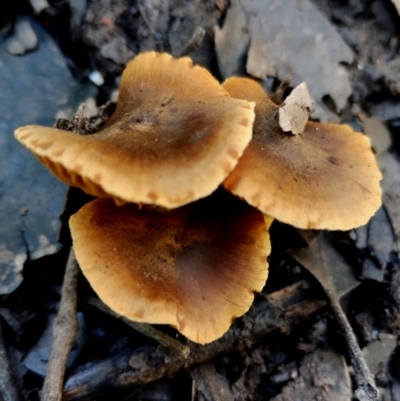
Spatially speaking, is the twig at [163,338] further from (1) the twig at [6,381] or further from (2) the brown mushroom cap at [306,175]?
(2) the brown mushroom cap at [306,175]

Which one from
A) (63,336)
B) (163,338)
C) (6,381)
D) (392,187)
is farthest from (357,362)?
(6,381)

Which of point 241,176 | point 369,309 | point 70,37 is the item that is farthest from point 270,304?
point 70,37

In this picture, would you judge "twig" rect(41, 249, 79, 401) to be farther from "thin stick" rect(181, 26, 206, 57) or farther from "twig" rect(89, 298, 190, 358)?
"thin stick" rect(181, 26, 206, 57)

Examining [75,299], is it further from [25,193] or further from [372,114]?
[372,114]

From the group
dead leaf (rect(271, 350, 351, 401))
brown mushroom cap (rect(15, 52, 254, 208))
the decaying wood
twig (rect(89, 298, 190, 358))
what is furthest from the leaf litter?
twig (rect(89, 298, 190, 358))

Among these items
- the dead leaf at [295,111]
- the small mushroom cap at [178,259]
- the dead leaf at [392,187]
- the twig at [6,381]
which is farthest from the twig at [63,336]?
the dead leaf at [392,187]

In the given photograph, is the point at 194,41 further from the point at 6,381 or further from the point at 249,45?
the point at 6,381

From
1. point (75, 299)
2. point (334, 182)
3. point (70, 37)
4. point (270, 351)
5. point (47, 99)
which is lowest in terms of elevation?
point (270, 351)

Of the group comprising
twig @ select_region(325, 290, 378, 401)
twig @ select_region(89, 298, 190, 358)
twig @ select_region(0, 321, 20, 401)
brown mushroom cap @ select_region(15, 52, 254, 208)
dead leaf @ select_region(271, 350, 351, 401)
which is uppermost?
brown mushroom cap @ select_region(15, 52, 254, 208)
